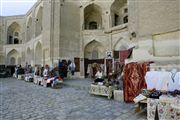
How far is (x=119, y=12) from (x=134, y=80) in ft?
48.2

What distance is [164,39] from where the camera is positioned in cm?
1026

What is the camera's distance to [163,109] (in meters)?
5.52

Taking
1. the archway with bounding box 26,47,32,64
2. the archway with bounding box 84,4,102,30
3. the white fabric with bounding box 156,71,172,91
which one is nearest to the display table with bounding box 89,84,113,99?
the white fabric with bounding box 156,71,172,91

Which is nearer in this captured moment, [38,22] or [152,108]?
[152,108]

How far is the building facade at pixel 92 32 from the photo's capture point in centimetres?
1046

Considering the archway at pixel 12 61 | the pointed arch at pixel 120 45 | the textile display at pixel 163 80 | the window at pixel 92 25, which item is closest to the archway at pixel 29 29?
the archway at pixel 12 61

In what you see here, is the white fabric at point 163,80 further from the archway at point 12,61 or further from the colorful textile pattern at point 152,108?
the archway at point 12,61

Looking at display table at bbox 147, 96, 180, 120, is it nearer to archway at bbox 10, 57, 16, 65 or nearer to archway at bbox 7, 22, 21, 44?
archway at bbox 10, 57, 16, 65

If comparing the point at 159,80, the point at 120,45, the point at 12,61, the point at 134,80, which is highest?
the point at 120,45

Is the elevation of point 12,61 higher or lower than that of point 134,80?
higher

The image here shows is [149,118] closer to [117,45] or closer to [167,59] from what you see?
[167,59]

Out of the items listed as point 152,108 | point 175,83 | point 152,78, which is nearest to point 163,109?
point 152,108

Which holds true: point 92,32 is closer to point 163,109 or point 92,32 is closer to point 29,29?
point 29,29

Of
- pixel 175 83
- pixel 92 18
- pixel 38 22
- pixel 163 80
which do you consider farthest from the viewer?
pixel 38 22
